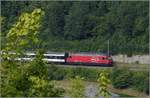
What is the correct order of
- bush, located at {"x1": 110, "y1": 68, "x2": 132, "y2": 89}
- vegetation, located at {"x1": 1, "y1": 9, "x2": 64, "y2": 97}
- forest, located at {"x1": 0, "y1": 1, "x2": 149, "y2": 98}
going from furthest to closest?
forest, located at {"x1": 0, "y1": 1, "x2": 149, "y2": 98} < bush, located at {"x1": 110, "y1": 68, "x2": 132, "y2": 89} < vegetation, located at {"x1": 1, "y1": 9, "x2": 64, "y2": 97}

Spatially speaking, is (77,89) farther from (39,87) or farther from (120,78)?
(120,78)

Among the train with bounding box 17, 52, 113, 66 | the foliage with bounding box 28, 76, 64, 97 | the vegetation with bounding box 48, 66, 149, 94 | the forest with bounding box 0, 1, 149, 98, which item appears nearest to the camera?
the foliage with bounding box 28, 76, 64, 97

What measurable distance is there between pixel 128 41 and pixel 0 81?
2652 centimetres

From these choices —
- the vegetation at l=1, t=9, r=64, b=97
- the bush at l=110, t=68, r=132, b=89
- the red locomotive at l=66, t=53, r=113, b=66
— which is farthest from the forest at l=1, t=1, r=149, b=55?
the vegetation at l=1, t=9, r=64, b=97

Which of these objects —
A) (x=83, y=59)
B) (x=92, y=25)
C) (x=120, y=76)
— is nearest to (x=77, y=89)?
(x=120, y=76)

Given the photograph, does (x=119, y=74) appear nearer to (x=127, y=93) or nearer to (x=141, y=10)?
(x=127, y=93)

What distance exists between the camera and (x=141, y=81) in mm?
23312

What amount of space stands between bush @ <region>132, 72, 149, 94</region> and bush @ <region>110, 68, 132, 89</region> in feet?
1.04

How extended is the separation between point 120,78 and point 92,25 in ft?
28.5

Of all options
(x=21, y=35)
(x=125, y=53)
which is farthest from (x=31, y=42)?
Result: (x=125, y=53)

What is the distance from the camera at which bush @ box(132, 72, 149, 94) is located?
22697 mm

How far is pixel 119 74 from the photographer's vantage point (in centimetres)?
2398

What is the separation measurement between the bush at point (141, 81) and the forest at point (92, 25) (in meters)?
5.10

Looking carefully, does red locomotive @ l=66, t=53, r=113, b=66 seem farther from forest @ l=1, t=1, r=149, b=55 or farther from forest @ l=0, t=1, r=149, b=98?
forest @ l=1, t=1, r=149, b=55
